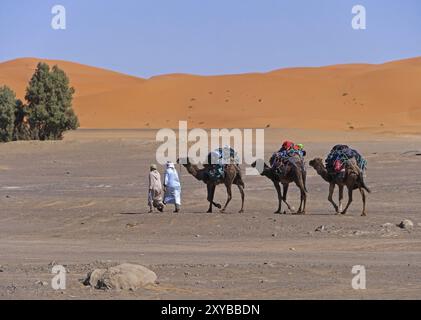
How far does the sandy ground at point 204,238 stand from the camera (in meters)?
13.5

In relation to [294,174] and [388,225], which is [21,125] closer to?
[294,174]

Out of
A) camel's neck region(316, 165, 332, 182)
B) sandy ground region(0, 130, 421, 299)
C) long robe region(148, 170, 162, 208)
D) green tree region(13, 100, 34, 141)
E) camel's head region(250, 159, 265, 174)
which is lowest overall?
sandy ground region(0, 130, 421, 299)

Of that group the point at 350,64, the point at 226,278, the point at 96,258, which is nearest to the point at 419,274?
the point at 226,278

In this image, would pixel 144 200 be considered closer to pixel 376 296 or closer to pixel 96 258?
pixel 96 258

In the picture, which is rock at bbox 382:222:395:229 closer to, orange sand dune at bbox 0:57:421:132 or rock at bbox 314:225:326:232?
rock at bbox 314:225:326:232

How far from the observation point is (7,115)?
162ft

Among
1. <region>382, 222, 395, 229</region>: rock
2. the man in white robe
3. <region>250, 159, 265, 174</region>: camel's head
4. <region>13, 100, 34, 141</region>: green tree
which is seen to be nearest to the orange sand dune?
<region>13, 100, 34, 141</region>: green tree

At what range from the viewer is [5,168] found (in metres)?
39.7

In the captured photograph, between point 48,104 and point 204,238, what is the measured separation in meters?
30.1

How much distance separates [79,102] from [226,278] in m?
82.5

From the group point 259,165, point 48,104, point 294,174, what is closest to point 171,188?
point 259,165

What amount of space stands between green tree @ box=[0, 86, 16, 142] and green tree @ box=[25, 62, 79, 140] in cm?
79

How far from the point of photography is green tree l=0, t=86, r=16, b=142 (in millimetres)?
48906

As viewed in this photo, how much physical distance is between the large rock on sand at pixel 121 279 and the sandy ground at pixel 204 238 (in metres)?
0.16
